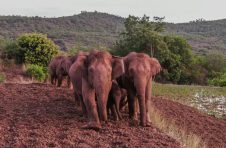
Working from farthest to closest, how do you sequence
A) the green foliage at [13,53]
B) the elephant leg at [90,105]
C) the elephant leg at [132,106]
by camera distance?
the green foliage at [13,53] → the elephant leg at [132,106] → the elephant leg at [90,105]

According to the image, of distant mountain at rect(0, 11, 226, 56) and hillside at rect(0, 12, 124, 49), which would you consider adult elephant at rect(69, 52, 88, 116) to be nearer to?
hillside at rect(0, 12, 124, 49)

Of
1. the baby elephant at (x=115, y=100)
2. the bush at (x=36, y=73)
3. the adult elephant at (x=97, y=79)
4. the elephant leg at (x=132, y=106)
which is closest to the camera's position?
the adult elephant at (x=97, y=79)

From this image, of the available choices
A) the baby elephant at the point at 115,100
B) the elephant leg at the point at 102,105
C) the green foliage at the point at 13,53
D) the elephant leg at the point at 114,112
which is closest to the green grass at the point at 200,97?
the green foliage at the point at 13,53

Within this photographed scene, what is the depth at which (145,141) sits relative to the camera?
679cm

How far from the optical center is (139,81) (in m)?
8.40

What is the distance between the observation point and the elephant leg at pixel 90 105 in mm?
7336

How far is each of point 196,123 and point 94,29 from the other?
83.4 m

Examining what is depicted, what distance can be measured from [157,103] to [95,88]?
5.37 meters

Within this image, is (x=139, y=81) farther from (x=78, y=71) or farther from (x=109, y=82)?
(x=78, y=71)

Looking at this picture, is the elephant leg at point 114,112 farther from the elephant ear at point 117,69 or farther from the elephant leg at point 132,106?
the elephant ear at point 117,69

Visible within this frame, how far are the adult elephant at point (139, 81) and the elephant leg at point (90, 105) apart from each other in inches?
36.3

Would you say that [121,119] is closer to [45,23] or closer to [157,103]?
[157,103]

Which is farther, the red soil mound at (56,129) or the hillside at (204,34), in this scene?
the hillside at (204,34)

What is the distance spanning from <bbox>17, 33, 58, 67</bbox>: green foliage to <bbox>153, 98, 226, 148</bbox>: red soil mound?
946 centimetres
